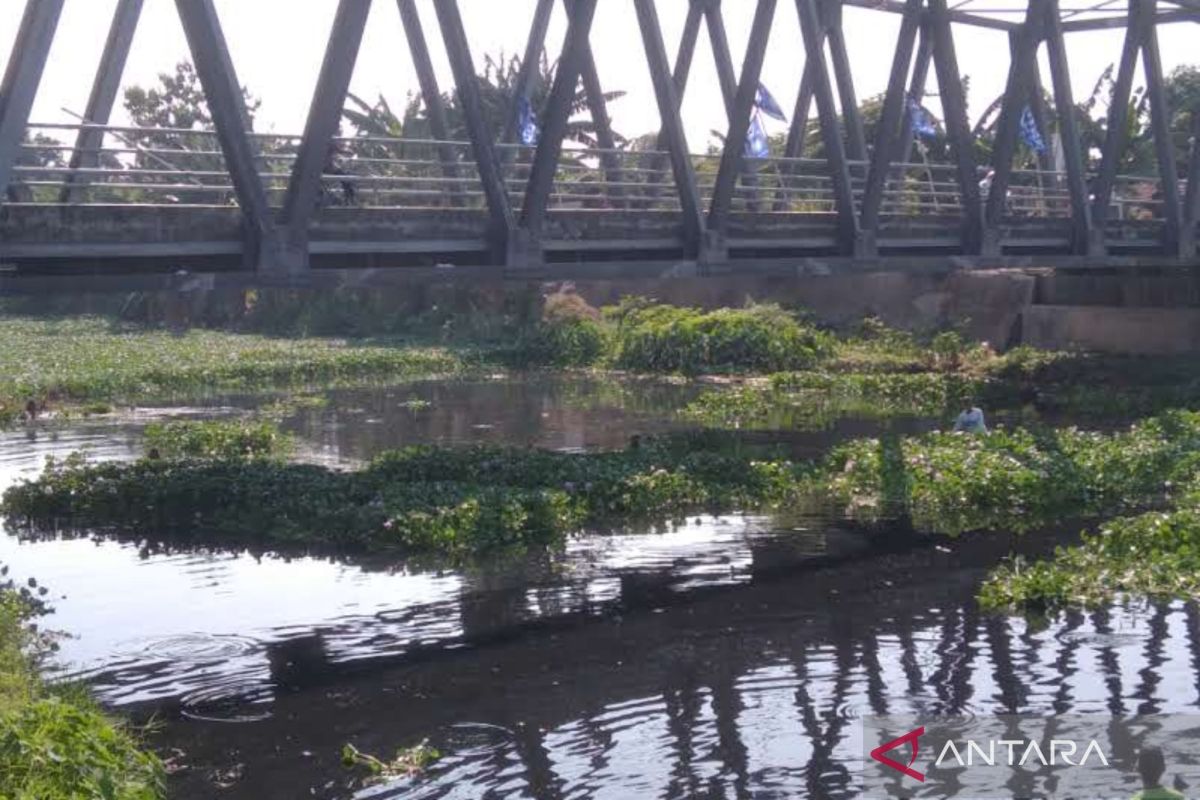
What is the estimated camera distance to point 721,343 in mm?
43188

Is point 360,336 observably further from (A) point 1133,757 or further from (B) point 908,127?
(A) point 1133,757

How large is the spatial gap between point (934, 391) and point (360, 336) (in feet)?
91.7

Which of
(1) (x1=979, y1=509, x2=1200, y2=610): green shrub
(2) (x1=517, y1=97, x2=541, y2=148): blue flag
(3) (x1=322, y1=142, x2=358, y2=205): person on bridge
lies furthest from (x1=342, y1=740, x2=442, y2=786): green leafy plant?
(2) (x1=517, y1=97, x2=541, y2=148): blue flag

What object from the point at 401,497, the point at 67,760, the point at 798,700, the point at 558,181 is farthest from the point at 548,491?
the point at 67,760

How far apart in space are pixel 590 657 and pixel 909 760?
3701 mm

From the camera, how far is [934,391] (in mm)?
35219

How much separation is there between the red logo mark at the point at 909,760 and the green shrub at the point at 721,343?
2974 cm

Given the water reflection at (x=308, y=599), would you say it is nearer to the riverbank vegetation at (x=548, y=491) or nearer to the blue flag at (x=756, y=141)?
the riverbank vegetation at (x=548, y=491)

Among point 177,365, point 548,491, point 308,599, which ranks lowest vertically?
point 308,599

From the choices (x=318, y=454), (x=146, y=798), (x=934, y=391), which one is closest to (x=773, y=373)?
(x=934, y=391)

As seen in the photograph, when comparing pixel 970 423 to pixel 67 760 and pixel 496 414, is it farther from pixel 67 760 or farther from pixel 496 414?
pixel 67 760

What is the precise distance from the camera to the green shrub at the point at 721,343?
41.9m

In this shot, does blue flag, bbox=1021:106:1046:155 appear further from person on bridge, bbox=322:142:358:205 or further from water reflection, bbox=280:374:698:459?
person on bridge, bbox=322:142:358:205

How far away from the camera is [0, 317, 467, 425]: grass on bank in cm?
3969
